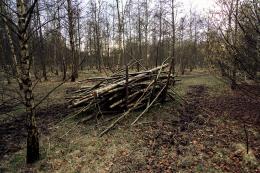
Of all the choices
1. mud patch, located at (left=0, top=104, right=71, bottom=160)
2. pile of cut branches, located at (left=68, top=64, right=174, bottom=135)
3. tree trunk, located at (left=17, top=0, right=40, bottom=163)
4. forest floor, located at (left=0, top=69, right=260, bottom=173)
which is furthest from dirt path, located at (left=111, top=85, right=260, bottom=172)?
mud patch, located at (left=0, top=104, right=71, bottom=160)

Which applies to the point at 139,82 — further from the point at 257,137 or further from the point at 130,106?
the point at 257,137

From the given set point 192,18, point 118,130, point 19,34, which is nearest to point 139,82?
point 118,130

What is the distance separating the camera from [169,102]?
1008 centimetres

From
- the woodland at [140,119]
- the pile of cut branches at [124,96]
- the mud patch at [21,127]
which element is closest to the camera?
the woodland at [140,119]

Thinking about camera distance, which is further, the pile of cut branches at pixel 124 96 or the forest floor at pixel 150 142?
the pile of cut branches at pixel 124 96

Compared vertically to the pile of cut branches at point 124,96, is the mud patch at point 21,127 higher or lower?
lower

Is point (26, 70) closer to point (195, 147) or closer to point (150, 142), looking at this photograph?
point (150, 142)

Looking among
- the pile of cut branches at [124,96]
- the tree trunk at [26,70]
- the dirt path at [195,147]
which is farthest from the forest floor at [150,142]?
the tree trunk at [26,70]

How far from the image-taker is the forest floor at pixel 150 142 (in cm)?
545

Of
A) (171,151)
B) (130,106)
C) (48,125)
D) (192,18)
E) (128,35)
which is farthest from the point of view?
(128,35)

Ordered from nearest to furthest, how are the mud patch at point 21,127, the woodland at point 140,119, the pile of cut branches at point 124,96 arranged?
the woodland at point 140,119 < the mud patch at point 21,127 < the pile of cut branches at point 124,96

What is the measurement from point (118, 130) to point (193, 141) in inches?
96.5

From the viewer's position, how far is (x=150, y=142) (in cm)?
656

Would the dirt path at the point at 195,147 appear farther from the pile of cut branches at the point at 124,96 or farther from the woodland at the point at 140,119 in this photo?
the pile of cut branches at the point at 124,96
